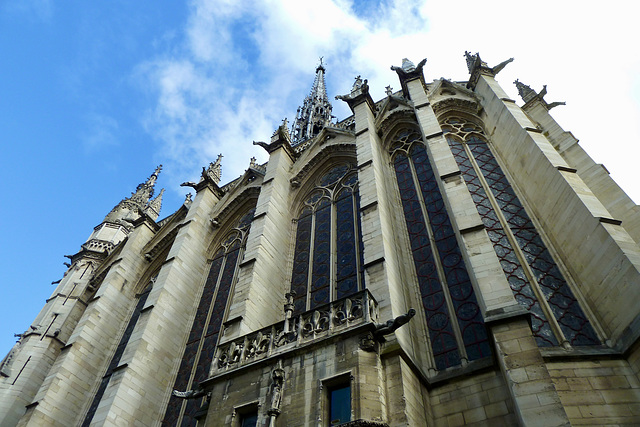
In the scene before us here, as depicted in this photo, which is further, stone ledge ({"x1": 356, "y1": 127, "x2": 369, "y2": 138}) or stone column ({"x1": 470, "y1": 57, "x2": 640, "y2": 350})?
stone ledge ({"x1": 356, "y1": 127, "x2": 369, "y2": 138})

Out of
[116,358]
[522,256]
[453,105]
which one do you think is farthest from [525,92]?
[116,358]

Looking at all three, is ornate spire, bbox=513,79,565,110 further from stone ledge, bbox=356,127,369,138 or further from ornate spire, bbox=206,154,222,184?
ornate spire, bbox=206,154,222,184

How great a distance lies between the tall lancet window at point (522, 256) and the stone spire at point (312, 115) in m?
17.7

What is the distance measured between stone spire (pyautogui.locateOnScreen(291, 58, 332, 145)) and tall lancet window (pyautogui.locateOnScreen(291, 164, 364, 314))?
49.0ft

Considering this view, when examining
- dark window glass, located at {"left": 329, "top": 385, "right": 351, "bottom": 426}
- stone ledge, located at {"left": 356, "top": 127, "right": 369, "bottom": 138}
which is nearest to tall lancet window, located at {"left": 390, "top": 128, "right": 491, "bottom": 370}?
stone ledge, located at {"left": 356, "top": 127, "right": 369, "bottom": 138}

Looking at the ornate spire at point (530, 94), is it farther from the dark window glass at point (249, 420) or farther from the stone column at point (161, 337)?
the dark window glass at point (249, 420)

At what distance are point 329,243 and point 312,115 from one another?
66.9ft

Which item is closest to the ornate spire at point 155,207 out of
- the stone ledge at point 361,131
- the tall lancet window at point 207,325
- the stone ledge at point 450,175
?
the tall lancet window at point 207,325

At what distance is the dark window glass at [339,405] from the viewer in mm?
6086

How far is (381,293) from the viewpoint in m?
7.51

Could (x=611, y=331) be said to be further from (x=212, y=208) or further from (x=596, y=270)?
(x=212, y=208)

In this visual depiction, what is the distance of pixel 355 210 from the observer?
1219 centimetres

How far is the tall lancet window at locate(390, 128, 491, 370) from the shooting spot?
302 inches

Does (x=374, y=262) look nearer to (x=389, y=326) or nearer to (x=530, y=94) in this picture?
(x=389, y=326)
